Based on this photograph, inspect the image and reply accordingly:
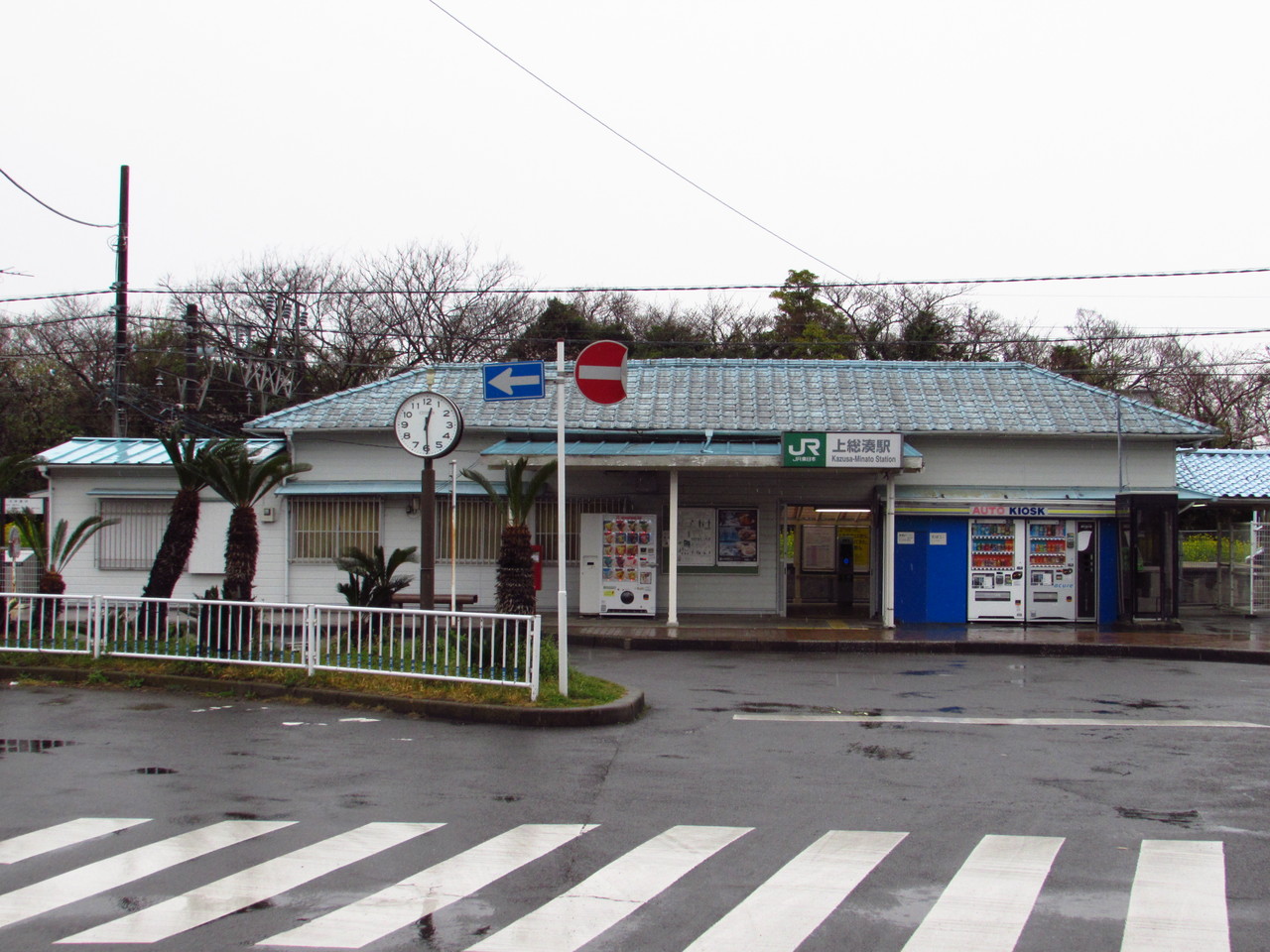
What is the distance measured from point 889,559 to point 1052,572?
135 inches

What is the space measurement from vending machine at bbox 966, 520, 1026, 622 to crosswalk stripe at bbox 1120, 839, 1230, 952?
14120mm

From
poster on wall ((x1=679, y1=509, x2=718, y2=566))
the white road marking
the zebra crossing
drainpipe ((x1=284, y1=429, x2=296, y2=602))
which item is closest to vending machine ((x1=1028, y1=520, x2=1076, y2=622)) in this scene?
poster on wall ((x1=679, y1=509, x2=718, y2=566))

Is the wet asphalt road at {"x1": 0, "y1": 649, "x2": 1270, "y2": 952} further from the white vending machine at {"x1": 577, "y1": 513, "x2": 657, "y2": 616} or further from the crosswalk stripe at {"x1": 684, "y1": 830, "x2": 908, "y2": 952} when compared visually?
the white vending machine at {"x1": 577, "y1": 513, "x2": 657, "y2": 616}

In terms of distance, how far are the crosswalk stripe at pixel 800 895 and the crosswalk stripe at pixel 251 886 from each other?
2275 millimetres

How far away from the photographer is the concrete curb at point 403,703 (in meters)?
10.5

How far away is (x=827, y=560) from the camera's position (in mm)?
24641

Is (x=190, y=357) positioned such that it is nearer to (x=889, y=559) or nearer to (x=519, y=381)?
(x=889, y=559)

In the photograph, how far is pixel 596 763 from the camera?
903cm

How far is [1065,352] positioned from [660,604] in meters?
28.0

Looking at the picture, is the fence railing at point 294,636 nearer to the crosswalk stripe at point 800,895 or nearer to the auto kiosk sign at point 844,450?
the crosswalk stripe at point 800,895

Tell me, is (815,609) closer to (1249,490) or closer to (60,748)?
(1249,490)

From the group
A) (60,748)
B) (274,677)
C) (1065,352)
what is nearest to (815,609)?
(274,677)

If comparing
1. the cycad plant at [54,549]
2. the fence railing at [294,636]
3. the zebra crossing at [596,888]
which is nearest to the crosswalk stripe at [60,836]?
the zebra crossing at [596,888]

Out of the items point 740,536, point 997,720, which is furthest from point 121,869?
point 740,536
